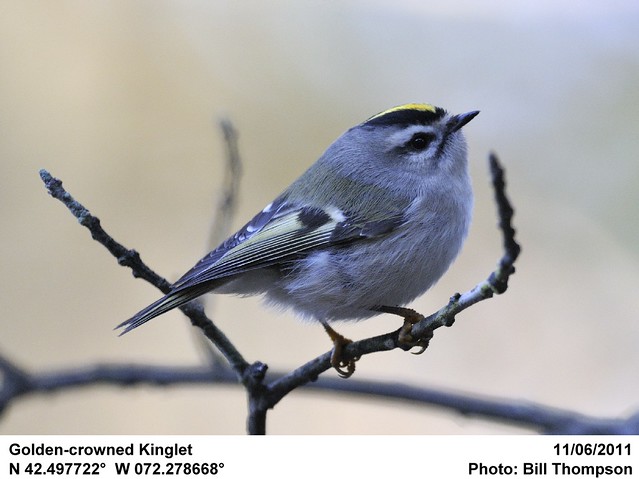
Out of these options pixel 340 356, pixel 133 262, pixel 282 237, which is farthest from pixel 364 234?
pixel 133 262

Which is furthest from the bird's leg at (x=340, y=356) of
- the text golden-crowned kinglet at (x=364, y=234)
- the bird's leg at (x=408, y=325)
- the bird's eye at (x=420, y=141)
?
the bird's eye at (x=420, y=141)

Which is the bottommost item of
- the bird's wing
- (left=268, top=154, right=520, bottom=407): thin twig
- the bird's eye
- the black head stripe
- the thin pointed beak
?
(left=268, top=154, right=520, bottom=407): thin twig

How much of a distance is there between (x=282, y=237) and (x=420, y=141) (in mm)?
511

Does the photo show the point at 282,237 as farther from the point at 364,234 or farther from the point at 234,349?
the point at 234,349

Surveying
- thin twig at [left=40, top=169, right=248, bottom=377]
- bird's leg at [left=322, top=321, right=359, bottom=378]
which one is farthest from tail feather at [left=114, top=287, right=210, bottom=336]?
bird's leg at [left=322, top=321, right=359, bottom=378]

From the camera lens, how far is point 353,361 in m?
2.07

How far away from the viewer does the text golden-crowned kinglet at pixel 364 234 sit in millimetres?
1974

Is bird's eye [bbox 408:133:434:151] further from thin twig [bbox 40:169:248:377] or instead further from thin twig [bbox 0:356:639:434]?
thin twig [bbox 40:169:248:377]

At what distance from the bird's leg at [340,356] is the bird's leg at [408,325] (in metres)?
0.13

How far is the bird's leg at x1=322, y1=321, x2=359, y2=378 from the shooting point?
1920mm

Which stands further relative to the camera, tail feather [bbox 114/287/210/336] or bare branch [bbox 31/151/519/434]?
tail feather [bbox 114/287/210/336]

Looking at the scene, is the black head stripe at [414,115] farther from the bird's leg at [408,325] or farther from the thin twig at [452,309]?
the thin twig at [452,309]
